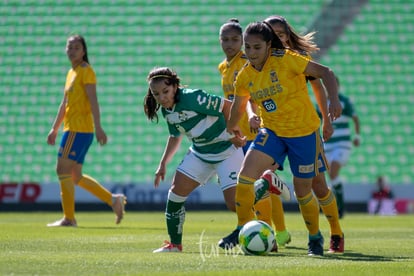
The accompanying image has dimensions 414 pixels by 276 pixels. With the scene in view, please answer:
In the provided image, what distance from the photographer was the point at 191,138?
7.97m

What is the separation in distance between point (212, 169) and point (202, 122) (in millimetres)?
432

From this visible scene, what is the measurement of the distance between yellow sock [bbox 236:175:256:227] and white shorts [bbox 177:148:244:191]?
52 cm

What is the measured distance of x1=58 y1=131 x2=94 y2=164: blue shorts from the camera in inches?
453

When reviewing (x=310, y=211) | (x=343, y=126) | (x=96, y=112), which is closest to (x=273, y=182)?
(x=310, y=211)

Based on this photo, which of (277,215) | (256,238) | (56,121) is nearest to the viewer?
(256,238)

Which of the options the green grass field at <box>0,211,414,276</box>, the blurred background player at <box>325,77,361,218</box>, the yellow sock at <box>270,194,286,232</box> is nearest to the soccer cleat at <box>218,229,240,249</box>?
the green grass field at <box>0,211,414,276</box>

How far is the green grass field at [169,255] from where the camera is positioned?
226 inches

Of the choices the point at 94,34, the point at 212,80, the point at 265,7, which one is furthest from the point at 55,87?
the point at 265,7

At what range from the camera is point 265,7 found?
857 inches

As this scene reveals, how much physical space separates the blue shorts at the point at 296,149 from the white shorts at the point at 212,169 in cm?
65

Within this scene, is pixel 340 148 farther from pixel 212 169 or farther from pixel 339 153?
pixel 212 169

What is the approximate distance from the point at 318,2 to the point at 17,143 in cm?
771

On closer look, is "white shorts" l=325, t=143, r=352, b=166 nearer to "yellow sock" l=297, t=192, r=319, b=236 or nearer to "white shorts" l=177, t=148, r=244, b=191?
"white shorts" l=177, t=148, r=244, b=191

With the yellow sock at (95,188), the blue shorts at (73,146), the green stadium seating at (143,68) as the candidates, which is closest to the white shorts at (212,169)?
the blue shorts at (73,146)
